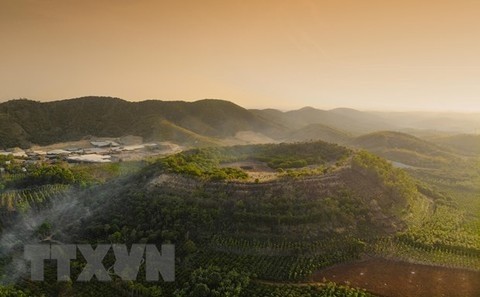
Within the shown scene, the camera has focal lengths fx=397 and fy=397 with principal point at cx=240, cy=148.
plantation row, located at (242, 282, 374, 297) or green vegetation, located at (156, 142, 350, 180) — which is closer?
plantation row, located at (242, 282, 374, 297)

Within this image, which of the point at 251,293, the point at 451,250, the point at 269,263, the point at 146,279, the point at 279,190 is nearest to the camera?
the point at 251,293

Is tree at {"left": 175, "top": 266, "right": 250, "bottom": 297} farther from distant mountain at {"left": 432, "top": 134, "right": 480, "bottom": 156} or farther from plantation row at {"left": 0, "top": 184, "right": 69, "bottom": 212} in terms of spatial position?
distant mountain at {"left": 432, "top": 134, "right": 480, "bottom": 156}

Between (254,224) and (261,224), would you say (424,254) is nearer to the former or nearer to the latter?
(261,224)

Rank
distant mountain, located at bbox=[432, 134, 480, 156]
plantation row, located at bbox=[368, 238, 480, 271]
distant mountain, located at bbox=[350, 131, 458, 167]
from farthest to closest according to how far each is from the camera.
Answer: distant mountain, located at bbox=[432, 134, 480, 156] < distant mountain, located at bbox=[350, 131, 458, 167] < plantation row, located at bbox=[368, 238, 480, 271]

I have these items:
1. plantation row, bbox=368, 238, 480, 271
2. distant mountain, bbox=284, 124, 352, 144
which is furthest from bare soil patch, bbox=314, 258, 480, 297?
distant mountain, bbox=284, 124, 352, 144

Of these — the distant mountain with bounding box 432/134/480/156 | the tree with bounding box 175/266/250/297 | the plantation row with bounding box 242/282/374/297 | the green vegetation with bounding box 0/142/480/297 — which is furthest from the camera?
the distant mountain with bounding box 432/134/480/156

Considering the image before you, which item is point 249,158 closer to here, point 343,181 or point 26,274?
point 343,181

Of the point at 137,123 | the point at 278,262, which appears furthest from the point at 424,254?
the point at 137,123

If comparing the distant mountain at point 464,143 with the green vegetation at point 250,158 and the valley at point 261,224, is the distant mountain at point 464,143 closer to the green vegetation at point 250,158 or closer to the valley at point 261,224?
the valley at point 261,224

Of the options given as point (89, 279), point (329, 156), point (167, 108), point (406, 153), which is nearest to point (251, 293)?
point (89, 279)
